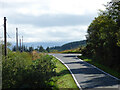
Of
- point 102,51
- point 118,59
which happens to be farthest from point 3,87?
point 102,51

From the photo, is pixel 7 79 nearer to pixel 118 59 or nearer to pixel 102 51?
pixel 118 59

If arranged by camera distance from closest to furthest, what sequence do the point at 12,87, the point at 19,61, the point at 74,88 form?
1. the point at 12,87
2. the point at 74,88
3. the point at 19,61

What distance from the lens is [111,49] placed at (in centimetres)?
2791

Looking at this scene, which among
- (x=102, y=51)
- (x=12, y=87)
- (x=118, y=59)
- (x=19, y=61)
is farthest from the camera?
(x=102, y=51)

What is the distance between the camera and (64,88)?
16.3 metres

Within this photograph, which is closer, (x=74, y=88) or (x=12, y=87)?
(x=12, y=87)

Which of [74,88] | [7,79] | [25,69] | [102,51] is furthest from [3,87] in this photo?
[102,51]

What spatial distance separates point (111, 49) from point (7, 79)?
15844 millimetres

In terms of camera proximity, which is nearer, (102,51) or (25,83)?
(25,83)

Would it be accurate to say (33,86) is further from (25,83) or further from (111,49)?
(111,49)

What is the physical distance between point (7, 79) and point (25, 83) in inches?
45.8

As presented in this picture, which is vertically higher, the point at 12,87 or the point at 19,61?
the point at 19,61

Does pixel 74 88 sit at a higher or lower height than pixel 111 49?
lower

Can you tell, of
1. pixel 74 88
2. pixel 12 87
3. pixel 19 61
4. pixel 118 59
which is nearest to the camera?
pixel 12 87
